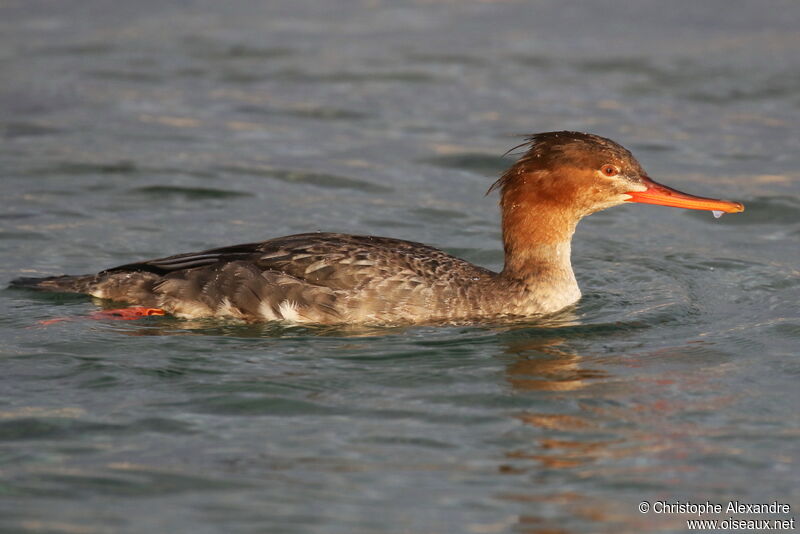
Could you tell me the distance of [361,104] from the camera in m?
16.0

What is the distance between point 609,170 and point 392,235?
3152 mm

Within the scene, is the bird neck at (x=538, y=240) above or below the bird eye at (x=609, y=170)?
below

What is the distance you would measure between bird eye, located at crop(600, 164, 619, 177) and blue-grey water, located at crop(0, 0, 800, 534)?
109cm

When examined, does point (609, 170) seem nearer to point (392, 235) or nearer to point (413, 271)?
point (413, 271)

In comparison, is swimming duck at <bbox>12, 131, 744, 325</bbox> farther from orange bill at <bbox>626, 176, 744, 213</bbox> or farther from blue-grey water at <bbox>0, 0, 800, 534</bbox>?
blue-grey water at <bbox>0, 0, 800, 534</bbox>

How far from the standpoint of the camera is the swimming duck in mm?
9297

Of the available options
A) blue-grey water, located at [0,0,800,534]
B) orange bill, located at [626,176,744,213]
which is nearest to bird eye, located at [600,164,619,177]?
orange bill, located at [626,176,744,213]

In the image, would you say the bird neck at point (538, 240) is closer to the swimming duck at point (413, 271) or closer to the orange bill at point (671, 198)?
the swimming duck at point (413, 271)

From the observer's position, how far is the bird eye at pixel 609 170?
9.41 m

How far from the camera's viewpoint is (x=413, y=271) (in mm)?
9406

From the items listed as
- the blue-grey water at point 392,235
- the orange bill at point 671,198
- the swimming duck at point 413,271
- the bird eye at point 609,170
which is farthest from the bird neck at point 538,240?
the orange bill at point 671,198

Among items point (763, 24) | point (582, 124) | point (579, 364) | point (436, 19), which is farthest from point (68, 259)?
point (763, 24)

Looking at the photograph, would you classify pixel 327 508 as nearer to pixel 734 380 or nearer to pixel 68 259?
pixel 734 380

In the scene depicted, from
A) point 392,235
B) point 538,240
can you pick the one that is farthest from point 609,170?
point 392,235
